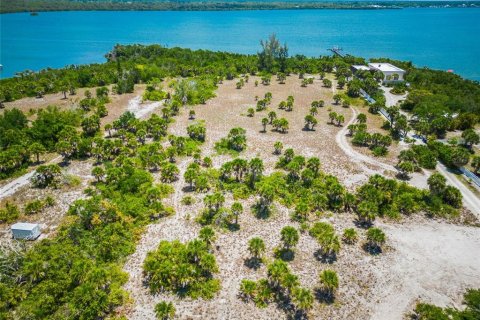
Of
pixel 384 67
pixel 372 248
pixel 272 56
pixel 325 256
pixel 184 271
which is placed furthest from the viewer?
pixel 272 56

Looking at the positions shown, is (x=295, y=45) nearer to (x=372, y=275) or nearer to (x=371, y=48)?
(x=371, y=48)

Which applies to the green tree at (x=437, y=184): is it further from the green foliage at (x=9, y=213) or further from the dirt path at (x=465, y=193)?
the green foliage at (x=9, y=213)

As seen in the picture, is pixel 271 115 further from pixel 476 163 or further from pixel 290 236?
pixel 290 236

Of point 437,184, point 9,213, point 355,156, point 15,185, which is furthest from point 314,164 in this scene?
point 15,185

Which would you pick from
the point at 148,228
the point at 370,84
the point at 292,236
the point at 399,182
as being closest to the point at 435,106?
the point at 370,84

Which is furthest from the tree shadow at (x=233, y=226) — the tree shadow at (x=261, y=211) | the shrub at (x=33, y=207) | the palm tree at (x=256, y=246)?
the shrub at (x=33, y=207)

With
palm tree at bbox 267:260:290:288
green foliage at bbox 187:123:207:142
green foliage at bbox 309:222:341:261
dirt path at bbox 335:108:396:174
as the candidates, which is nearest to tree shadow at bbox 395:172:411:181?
dirt path at bbox 335:108:396:174

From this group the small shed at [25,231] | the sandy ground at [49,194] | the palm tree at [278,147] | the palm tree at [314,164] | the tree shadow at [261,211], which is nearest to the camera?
the small shed at [25,231]
